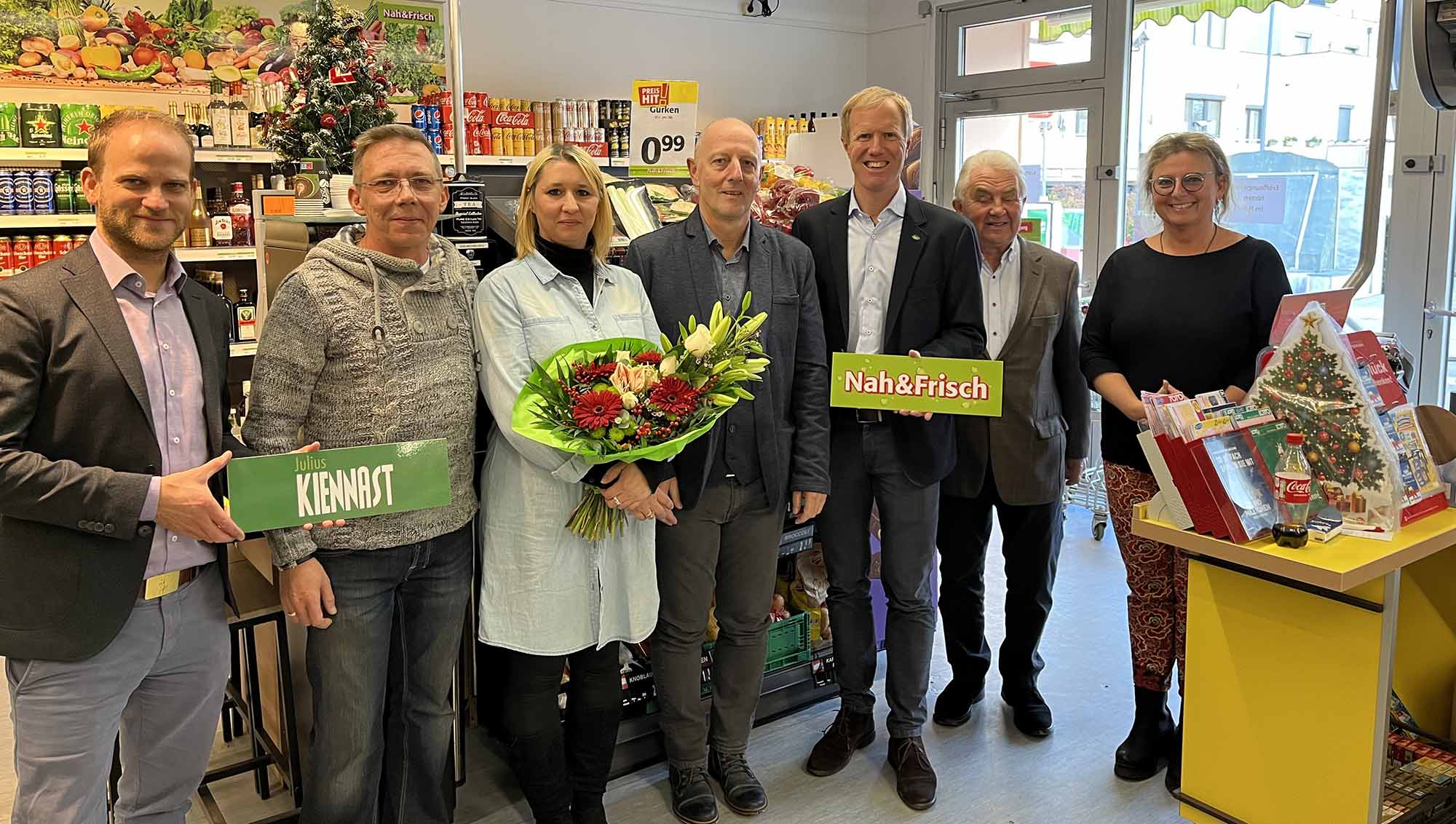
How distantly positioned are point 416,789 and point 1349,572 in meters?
2.02

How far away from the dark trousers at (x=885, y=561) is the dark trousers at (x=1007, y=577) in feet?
0.98

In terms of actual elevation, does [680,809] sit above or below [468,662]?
below

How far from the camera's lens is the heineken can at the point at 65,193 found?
5266mm

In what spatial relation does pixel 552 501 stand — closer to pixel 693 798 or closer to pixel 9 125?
pixel 693 798

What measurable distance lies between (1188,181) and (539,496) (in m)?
1.82

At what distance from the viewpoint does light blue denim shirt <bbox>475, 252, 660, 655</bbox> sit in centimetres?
230

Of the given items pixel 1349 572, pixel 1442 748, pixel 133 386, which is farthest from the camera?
pixel 1442 748

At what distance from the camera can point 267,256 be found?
285cm

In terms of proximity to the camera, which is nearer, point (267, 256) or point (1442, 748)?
point (1442, 748)

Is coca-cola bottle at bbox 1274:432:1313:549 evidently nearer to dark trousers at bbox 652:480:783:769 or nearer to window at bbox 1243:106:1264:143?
dark trousers at bbox 652:480:783:769

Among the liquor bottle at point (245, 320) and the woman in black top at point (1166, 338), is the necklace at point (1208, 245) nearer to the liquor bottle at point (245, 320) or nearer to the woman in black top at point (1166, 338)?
the woman in black top at point (1166, 338)

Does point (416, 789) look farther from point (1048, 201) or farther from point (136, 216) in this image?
point (1048, 201)

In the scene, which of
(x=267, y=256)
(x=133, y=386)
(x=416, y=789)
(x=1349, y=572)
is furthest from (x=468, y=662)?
(x=1349, y=572)

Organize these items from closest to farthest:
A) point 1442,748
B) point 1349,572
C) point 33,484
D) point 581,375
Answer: point 33,484 < point 1349,572 < point 581,375 < point 1442,748
